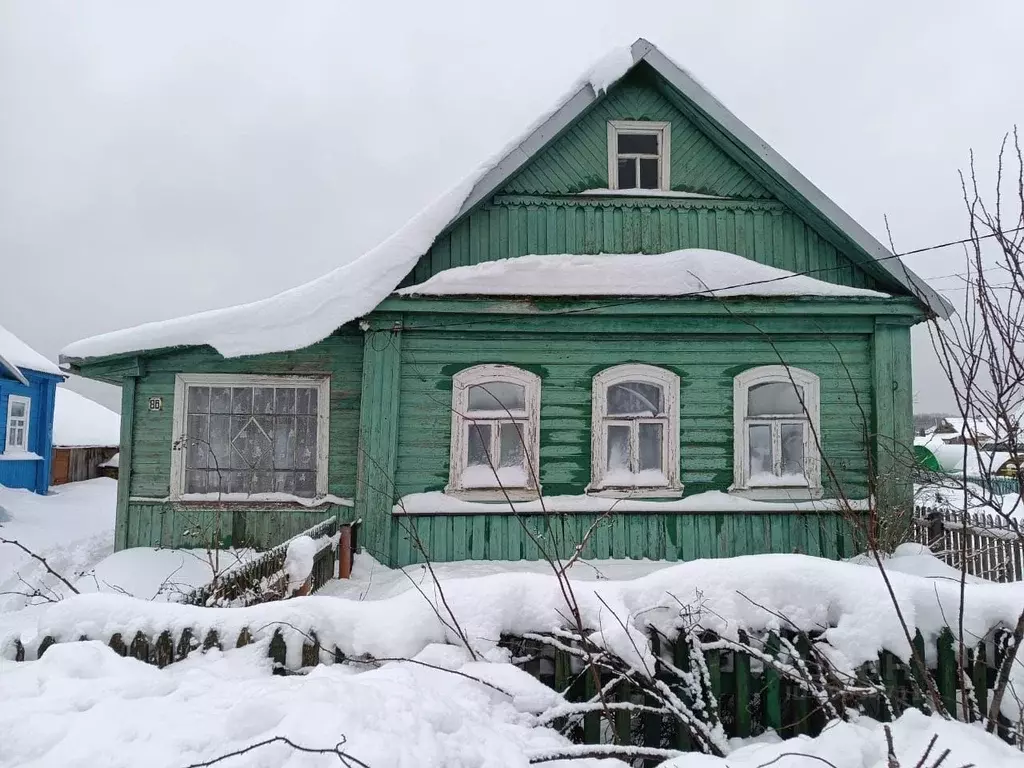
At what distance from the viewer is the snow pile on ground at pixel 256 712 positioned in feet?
6.06

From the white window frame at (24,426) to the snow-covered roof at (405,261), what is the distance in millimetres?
12858

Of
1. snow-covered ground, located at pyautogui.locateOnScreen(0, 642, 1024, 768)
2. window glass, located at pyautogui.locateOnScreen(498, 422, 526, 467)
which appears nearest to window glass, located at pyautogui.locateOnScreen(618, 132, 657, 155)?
Answer: window glass, located at pyautogui.locateOnScreen(498, 422, 526, 467)

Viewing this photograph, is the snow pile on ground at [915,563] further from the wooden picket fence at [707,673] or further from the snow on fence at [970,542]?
the wooden picket fence at [707,673]

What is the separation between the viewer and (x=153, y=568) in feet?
22.1

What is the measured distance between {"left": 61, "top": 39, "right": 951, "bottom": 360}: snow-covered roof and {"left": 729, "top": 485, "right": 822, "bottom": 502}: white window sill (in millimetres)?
2459

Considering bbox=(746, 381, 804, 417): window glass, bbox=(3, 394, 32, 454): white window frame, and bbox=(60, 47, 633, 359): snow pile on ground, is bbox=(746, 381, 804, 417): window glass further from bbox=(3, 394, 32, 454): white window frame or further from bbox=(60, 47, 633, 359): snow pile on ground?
bbox=(3, 394, 32, 454): white window frame

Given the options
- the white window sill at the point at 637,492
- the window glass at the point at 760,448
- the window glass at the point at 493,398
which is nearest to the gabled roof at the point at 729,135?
the window glass at the point at 493,398

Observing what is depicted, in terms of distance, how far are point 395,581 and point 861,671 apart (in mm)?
4459

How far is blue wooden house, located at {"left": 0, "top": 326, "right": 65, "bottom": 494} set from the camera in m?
16.1

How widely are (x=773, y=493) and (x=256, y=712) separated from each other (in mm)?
6266

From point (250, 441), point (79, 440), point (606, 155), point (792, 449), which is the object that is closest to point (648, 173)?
point (606, 155)

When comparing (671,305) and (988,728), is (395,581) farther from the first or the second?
(988,728)

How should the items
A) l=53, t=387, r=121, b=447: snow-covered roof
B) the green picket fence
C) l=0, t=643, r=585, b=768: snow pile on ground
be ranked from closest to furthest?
1. l=0, t=643, r=585, b=768: snow pile on ground
2. the green picket fence
3. l=53, t=387, r=121, b=447: snow-covered roof

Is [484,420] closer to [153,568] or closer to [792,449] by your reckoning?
[792,449]
